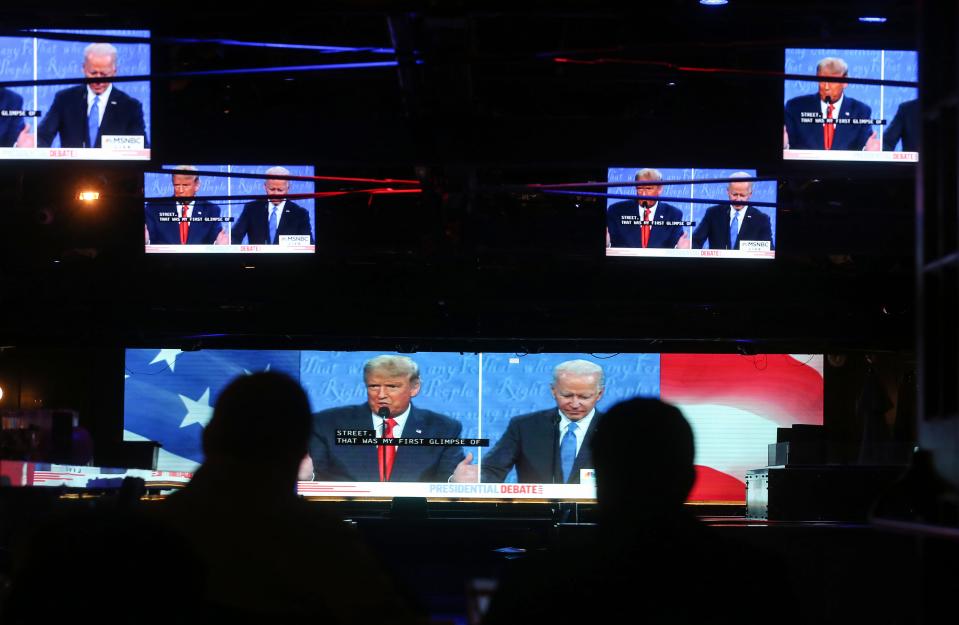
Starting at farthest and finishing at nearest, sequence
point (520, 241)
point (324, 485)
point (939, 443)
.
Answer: point (324, 485) → point (520, 241) → point (939, 443)

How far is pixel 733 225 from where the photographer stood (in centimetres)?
711

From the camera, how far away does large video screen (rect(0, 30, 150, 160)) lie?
5770 millimetres

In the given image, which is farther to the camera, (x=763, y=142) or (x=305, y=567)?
(x=763, y=142)

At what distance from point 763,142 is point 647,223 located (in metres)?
1.50

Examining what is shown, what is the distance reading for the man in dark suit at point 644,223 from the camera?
7113 millimetres

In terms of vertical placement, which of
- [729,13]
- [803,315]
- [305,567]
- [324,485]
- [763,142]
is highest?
[729,13]

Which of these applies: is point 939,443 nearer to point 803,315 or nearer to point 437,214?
point 437,214

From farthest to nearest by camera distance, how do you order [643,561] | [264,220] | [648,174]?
1. [264,220]
2. [648,174]
3. [643,561]

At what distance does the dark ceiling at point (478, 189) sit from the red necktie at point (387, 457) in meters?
0.83

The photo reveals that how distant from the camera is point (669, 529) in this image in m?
1.82

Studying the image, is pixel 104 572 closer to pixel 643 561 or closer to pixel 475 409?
pixel 643 561

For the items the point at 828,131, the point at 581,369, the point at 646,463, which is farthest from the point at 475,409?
the point at 646,463

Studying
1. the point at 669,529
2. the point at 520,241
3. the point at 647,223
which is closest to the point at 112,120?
the point at 520,241

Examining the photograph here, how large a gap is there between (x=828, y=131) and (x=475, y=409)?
4589mm
